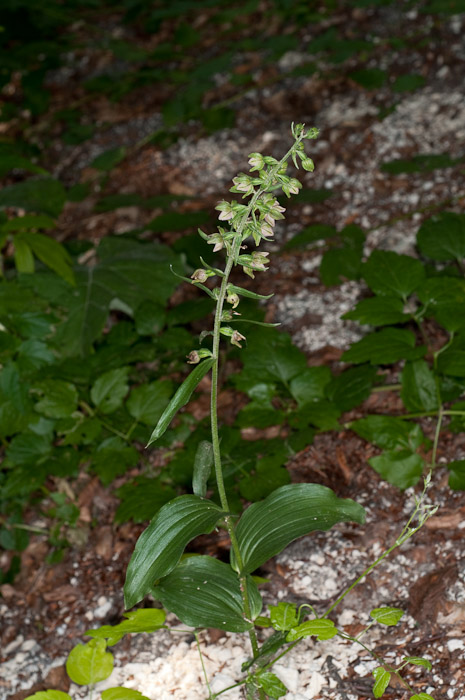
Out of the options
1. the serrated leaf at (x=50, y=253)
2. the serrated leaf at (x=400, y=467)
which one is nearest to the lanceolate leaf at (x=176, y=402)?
the serrated leaf at (x=400, y=467)

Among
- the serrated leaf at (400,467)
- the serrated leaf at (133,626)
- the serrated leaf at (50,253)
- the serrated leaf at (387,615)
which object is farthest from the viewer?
the serrated leaf at (50,253)

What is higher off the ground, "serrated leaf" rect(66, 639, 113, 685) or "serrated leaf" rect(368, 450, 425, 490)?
"serrated leaf" rect(66, 639, 113, 685)

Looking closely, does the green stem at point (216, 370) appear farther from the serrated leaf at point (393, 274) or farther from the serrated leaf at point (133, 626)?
the serrated leaf at point (393, 274)

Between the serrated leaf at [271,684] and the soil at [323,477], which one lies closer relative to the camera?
the serrated leaf at [271,684]

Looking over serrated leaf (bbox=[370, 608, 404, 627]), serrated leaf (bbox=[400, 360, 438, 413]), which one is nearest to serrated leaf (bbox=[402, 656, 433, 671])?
serrated leaf (bbox=[370, 608, 404, 627])

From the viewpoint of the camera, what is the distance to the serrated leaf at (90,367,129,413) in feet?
10.4

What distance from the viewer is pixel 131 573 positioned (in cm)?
201

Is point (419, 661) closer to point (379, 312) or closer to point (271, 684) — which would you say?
point (271, 684)

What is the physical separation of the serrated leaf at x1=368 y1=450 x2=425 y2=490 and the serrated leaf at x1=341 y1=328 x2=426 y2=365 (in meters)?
0.35

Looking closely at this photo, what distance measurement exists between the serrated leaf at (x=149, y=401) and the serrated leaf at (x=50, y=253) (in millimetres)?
624

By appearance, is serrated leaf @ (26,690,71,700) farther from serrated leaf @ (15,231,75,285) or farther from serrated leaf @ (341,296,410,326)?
serrated leaf @ (15,231,75,285)

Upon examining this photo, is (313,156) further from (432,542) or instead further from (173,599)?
(173,599)

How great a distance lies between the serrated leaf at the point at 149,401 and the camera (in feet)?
10.3

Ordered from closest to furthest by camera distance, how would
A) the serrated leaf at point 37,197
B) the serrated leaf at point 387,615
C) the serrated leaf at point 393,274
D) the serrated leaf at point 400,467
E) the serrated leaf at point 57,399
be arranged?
the serrated leaf at point 387,615
the serrated leaf at point 400,467
the serrated leaf at point 393,274
the serrated leaf at point 57,399
the serrated leaf at point 37,197
